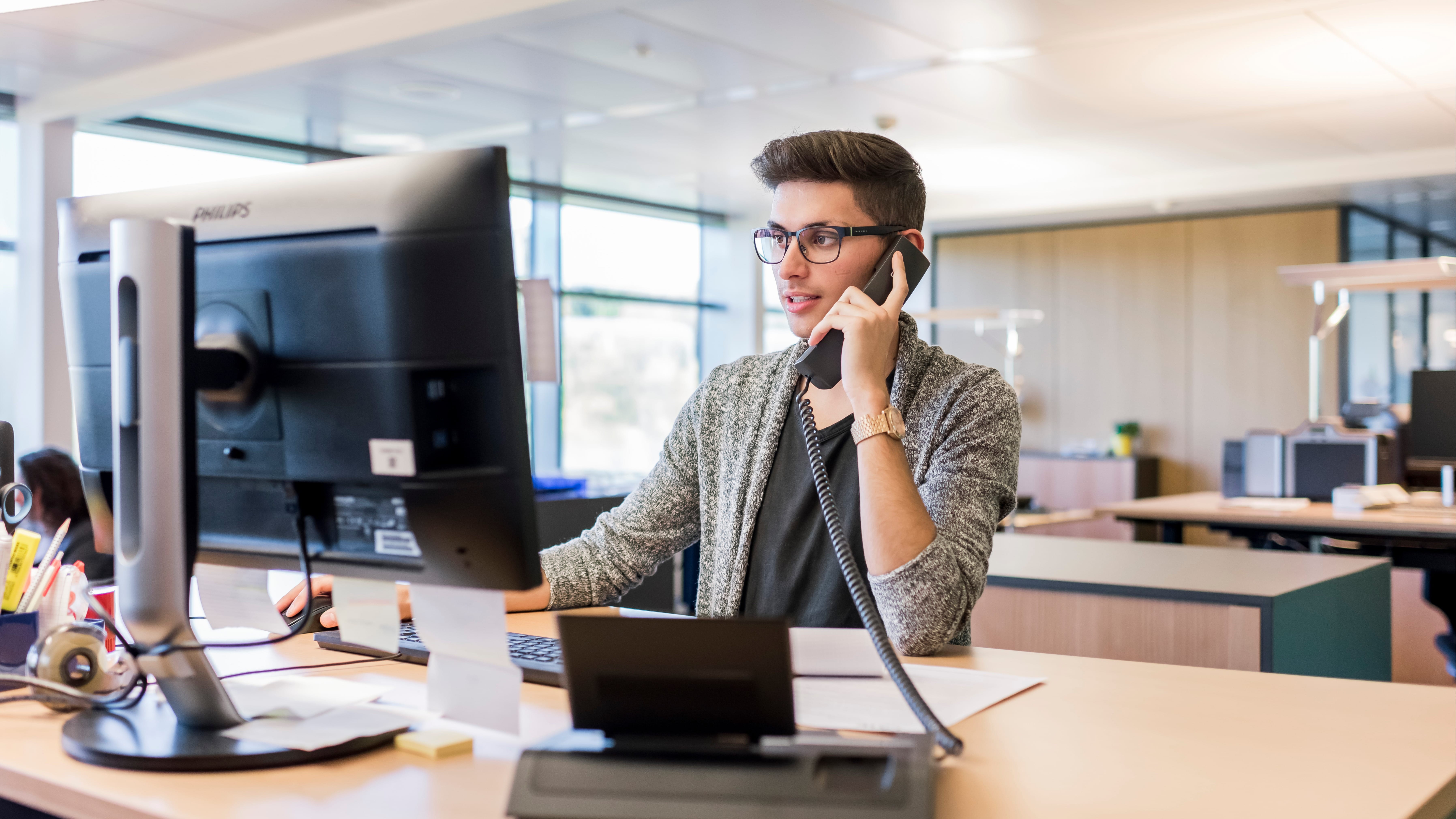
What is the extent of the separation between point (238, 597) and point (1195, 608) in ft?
5.96

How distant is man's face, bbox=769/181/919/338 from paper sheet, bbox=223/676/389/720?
2.32 ft

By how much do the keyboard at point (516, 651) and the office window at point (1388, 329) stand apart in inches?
298

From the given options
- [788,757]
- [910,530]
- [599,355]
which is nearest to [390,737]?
[788,757]

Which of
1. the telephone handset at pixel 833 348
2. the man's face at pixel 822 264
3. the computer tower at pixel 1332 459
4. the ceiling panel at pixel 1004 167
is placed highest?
the ceiling panel at pixel 1004 167

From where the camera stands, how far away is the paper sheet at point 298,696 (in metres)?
1.01

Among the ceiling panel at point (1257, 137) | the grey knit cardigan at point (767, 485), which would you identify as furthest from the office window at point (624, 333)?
the grey knit cardigan at point (767, 485)

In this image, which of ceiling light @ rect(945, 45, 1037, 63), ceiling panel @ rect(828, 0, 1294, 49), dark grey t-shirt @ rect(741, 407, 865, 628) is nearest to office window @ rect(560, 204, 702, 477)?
ceiling light @ rect(945, 45, 1037, 63)

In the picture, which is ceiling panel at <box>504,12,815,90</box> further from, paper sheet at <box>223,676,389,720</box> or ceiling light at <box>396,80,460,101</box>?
paper sheet at <box>223,676,389,720</box>

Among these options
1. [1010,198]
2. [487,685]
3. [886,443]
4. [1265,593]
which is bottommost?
[1265,593]

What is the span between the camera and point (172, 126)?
5.61 metres

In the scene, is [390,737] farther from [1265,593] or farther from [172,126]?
[172,126]

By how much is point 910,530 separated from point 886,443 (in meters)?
0.11

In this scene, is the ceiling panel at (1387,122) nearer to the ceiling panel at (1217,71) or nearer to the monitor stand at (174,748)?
the ceiling panel at (1217,71)

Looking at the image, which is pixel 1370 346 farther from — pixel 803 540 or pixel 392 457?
pixel 392 457
